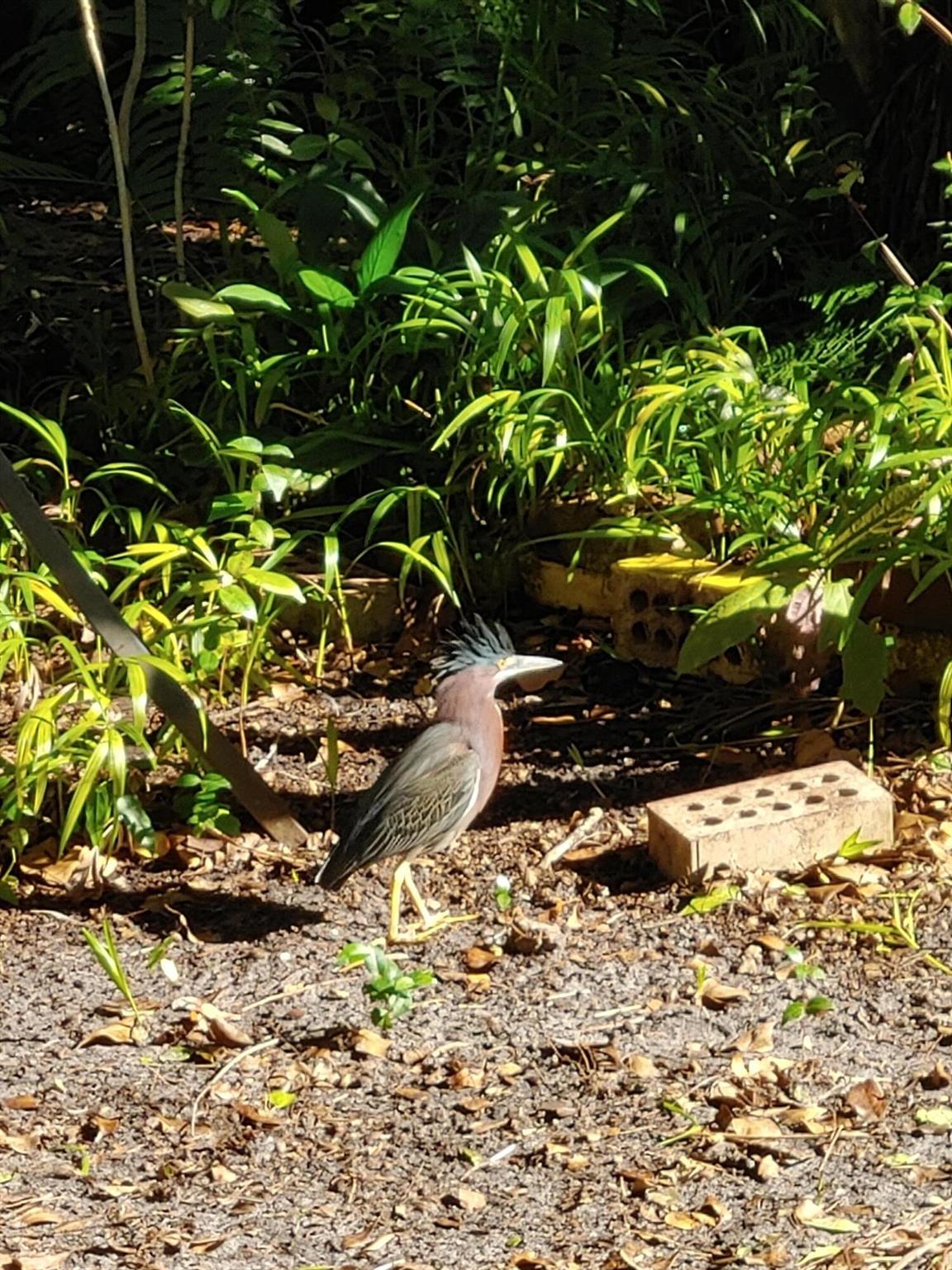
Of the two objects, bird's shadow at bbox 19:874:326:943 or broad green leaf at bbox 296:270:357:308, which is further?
broad green leaf at bbox 296:270:357:308

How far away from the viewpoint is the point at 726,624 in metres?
4.29

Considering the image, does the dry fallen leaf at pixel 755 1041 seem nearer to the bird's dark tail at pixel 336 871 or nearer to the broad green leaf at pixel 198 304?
the bird's dark tail at pixel 336 871

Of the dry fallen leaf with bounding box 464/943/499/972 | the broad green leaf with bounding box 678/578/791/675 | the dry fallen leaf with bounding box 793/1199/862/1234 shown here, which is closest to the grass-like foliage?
the broad green leaf with bounding box 678/578/791/675

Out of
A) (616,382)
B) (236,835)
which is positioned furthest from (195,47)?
(236,835)

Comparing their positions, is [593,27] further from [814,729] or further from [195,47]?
[814,729]

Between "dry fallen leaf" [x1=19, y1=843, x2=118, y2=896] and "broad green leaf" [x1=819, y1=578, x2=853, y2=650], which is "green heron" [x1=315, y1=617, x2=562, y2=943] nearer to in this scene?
"dry fallen leaf" [x1=19, y1=843, x2=118, y2=896]

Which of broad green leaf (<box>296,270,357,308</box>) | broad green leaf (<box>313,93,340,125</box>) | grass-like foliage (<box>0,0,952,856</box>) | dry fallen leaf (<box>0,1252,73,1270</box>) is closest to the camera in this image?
dry fallen leaf (<box>0,1252,73,1270</box>)

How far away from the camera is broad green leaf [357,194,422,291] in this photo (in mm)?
5516

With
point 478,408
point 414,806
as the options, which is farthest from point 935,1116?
point 478,408

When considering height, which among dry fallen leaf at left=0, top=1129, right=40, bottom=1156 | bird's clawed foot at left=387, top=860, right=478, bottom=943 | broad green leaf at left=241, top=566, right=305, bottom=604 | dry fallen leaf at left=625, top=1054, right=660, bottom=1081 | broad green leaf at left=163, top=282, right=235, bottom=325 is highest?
broad green leaf at left=163, top=282, right=235, bottom=325

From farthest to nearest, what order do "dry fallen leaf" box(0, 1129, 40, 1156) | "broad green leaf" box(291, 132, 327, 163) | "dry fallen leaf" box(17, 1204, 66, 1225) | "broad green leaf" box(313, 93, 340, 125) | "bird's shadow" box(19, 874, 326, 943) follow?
"broad green leaf" box(313, 93, 340, 125), "broad green leaf" box(291, 132, 327, 163), "bird's shadow" box(19, 874, 326, 943), "dry fallen leaf" box(0, 1129, 40, 1156), "dry fallen leaf" box(17, 1204, 66, 1225)

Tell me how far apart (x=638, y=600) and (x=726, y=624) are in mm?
698

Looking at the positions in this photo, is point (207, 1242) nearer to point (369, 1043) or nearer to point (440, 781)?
point (369, 1043)

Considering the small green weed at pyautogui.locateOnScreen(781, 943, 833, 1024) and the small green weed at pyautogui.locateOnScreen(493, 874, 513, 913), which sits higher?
the small green weed at pyautogui.locateOnScreen(781, 943, 833, 1024)
